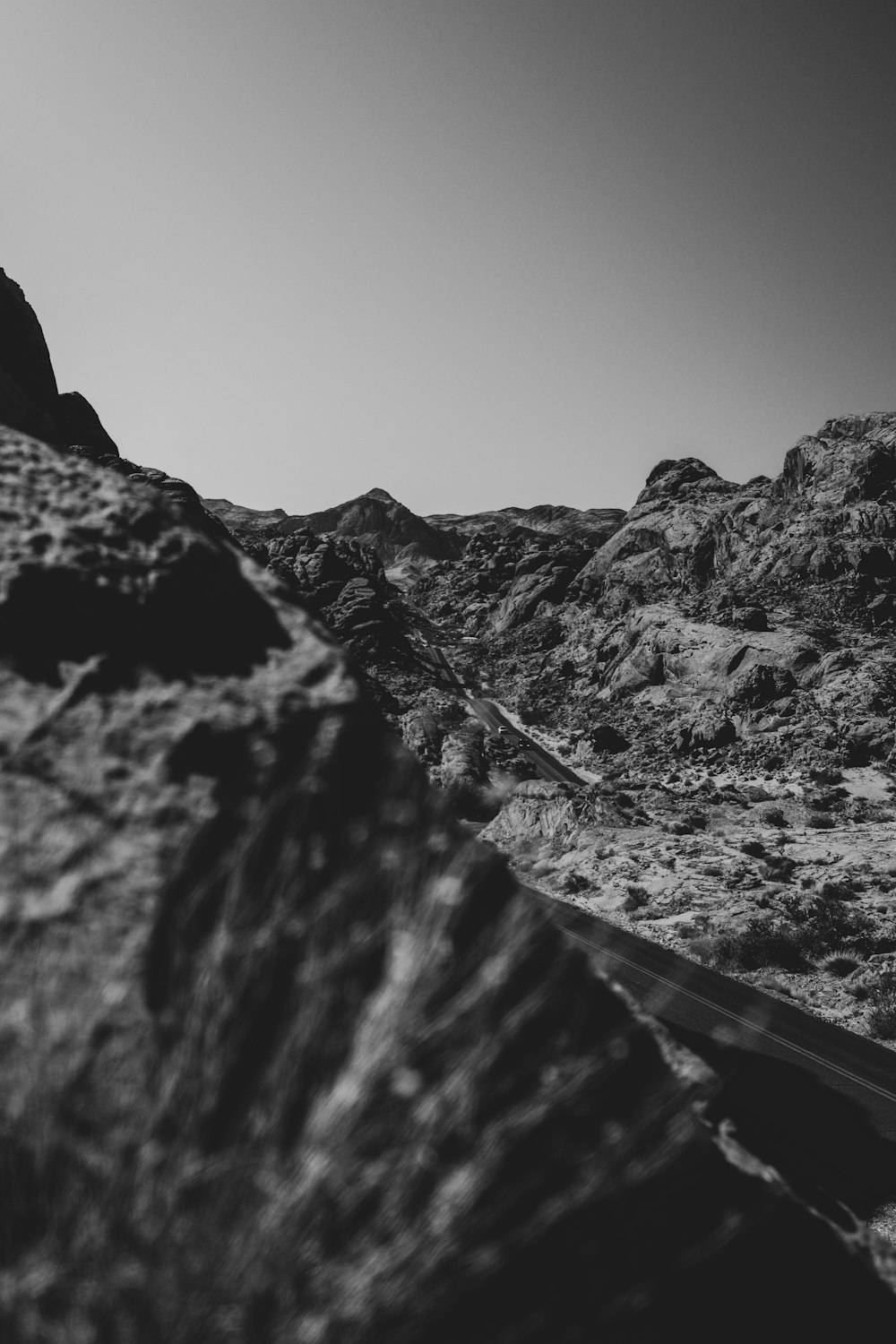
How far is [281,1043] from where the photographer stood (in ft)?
4.60

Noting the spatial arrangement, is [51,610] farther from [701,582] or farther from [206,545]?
[701,582]

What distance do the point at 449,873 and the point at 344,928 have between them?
1.10ft

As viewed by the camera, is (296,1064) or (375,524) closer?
(296,1064)

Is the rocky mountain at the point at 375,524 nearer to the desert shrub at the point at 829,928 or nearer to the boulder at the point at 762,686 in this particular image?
the boulder at the point at 762,686

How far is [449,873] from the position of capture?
5.77 ft

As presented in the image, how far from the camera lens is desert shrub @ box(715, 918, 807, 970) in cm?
1641

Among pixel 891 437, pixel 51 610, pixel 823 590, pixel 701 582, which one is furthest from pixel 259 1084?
pixel 891 437

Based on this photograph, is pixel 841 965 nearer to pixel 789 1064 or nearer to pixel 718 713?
pixel 789 1064

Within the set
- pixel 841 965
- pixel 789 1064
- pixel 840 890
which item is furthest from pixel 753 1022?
pixel 840 890

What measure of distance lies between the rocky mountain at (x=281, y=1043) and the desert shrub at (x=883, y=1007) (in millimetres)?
13812

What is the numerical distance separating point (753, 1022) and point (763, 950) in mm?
3785

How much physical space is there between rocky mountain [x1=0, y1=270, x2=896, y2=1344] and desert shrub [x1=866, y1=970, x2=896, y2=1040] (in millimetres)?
13812

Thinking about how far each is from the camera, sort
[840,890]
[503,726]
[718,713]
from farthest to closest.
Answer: [503,726]
[718,713]
[840,890]

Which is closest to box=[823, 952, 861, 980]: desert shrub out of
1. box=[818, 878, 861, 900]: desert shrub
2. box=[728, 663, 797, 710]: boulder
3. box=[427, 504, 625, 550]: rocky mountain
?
box=[818, 878, 861, 900]: desert shrub
